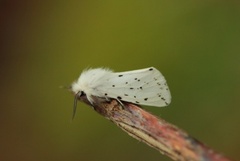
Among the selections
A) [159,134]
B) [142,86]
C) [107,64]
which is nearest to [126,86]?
[142,86]

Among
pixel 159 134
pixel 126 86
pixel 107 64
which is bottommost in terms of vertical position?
pixel 159 134

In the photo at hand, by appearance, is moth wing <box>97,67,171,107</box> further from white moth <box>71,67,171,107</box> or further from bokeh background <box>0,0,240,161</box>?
bokeh background <box>0,0,240,161</box>

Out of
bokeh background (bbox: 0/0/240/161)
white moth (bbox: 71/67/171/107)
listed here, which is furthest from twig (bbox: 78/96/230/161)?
bokeh background (bbox: 0/0/240/161)

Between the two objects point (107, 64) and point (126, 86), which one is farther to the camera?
point (107, 64)

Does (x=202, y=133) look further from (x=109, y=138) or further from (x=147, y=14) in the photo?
(x=147, y=14)

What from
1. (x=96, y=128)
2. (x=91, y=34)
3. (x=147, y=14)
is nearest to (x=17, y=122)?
(x=96, y=128)

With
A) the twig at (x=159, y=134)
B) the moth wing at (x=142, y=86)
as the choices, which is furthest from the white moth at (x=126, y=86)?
the twig at (x=159, y=134)

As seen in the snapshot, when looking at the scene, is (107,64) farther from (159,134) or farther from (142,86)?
(159,134)
